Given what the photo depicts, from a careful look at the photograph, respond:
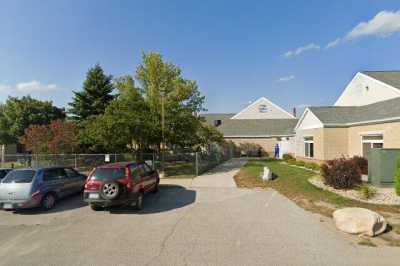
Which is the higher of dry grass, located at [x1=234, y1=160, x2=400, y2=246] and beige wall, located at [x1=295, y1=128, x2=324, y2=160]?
beige wall, located at [x1=295, y1=128, x2=324, y2=160]

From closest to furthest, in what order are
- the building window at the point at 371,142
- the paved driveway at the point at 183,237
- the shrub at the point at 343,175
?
the paved driveway at the point at 183,237 → the shrub at the point at 343,175 → the building window at the point at 371,142

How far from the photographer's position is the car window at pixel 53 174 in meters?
8.99

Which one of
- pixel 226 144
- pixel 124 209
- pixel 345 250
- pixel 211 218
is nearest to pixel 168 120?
pixel 124 209

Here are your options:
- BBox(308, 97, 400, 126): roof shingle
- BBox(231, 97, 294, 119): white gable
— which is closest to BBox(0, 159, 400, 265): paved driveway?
BBox(308, 97, 400, 126): roof shingle

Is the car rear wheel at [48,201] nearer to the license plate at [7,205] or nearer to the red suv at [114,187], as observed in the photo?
the license plate at [7,205]

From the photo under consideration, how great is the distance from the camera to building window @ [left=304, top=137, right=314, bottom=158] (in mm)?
19359

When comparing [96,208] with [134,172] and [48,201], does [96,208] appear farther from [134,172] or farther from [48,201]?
[48,201]

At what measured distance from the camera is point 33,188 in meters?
8.27

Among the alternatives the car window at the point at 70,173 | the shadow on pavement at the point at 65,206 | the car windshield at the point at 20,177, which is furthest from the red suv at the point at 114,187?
the car window at the point at 70,173

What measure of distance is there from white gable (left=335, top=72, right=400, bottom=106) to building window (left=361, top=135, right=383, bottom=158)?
353 cm

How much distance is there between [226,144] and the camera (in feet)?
106

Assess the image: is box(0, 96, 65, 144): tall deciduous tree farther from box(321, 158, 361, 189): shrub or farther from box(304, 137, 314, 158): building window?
box(321, 158, 361, 189): shrub

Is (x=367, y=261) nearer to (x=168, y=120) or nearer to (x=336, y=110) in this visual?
(x=168, y=120)

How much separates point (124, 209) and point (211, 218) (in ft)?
10.3
